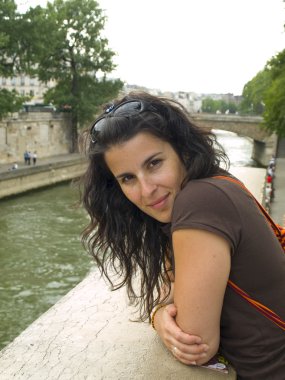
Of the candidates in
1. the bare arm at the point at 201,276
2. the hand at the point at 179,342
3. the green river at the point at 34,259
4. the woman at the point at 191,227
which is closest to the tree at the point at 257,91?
the green river at the point at 34,259

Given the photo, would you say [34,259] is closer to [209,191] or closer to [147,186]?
[147,186]

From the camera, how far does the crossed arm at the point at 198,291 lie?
4.35ft

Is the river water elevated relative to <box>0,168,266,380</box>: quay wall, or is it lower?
lower

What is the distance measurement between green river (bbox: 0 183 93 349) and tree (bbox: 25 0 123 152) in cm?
1224

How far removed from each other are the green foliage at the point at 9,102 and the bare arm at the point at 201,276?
19.7 m

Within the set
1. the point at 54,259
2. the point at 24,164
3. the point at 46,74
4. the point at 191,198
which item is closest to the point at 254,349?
the point at 191,198

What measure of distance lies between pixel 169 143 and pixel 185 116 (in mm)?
155

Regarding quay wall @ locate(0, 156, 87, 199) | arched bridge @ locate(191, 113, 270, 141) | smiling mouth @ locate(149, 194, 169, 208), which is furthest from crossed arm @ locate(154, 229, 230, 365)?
arched bridge @ locate(191, 113, 270, 141)

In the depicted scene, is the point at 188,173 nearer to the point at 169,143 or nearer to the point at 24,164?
the point at 169,143

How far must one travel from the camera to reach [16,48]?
20859 mm

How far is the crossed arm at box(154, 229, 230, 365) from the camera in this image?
4.35 feet

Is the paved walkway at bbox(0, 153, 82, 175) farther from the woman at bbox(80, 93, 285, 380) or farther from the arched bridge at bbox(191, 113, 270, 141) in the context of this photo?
the woman at bbox(80, 93, 285, 380)

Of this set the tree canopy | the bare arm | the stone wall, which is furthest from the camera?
the tree canopy

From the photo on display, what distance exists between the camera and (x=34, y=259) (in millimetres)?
11875
